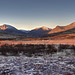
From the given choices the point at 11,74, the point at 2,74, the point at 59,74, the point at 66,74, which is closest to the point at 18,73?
the point at 11,74

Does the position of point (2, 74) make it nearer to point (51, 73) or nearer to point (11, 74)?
point (11, 74)

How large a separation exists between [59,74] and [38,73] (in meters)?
0.89

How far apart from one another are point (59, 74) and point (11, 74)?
2.00 m

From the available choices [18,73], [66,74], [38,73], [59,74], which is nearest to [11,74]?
[18,73]

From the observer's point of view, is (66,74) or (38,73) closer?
(66,74)

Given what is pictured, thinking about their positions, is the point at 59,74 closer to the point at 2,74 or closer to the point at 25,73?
the point at 25,73

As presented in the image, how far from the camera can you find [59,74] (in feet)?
12.3

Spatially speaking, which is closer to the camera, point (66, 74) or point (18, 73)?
point (66, 74)

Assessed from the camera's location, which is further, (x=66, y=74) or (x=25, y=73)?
(x=25, y=73)

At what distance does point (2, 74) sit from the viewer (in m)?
3.80

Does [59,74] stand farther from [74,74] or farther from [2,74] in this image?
[2,74]

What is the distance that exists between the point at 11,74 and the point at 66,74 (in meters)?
2.27

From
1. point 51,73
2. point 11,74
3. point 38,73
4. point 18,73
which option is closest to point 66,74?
point 51,73

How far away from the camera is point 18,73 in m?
3.95
